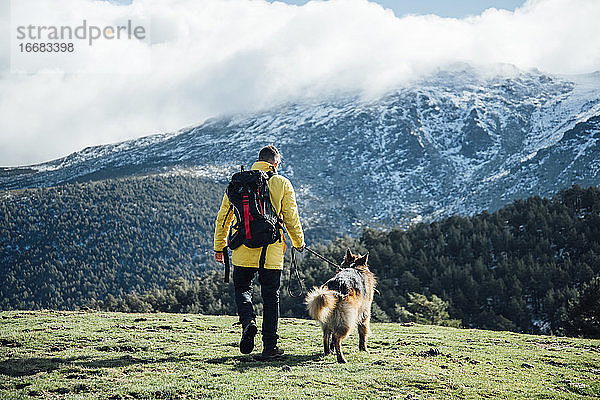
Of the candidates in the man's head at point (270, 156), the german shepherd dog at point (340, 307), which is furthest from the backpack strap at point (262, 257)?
the man's head at point (270, 156)

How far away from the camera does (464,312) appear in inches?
2416

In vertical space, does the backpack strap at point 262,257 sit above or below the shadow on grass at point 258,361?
above

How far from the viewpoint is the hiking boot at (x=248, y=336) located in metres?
9.81

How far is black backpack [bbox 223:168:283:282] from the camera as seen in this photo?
970 cm

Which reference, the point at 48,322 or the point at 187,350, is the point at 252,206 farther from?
the point at 48,322

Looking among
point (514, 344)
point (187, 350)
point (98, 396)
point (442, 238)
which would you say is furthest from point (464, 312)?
point (98, 396)

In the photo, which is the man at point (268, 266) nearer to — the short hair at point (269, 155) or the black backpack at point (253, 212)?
the short hair at point (269, 155)

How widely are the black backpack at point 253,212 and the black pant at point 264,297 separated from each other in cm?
34

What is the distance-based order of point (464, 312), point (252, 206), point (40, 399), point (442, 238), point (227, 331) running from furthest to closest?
point (442, 238) < point (464, 312) < point (227, 331) < point (252, 206) < point (40, 399)

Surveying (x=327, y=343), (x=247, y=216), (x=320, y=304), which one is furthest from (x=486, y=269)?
(x=247, y=216)

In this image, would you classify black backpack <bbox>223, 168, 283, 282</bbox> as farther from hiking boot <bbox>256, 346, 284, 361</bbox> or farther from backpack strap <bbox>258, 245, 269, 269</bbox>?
hiking boot <bbox>256, 346, 284, 361</bbox>

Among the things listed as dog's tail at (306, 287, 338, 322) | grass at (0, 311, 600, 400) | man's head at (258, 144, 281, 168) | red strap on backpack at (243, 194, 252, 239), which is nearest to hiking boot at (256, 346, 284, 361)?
grass at (0, 311, 600, 400)

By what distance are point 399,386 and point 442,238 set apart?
69.7 m

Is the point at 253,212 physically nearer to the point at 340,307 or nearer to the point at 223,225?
the point at 223,225
